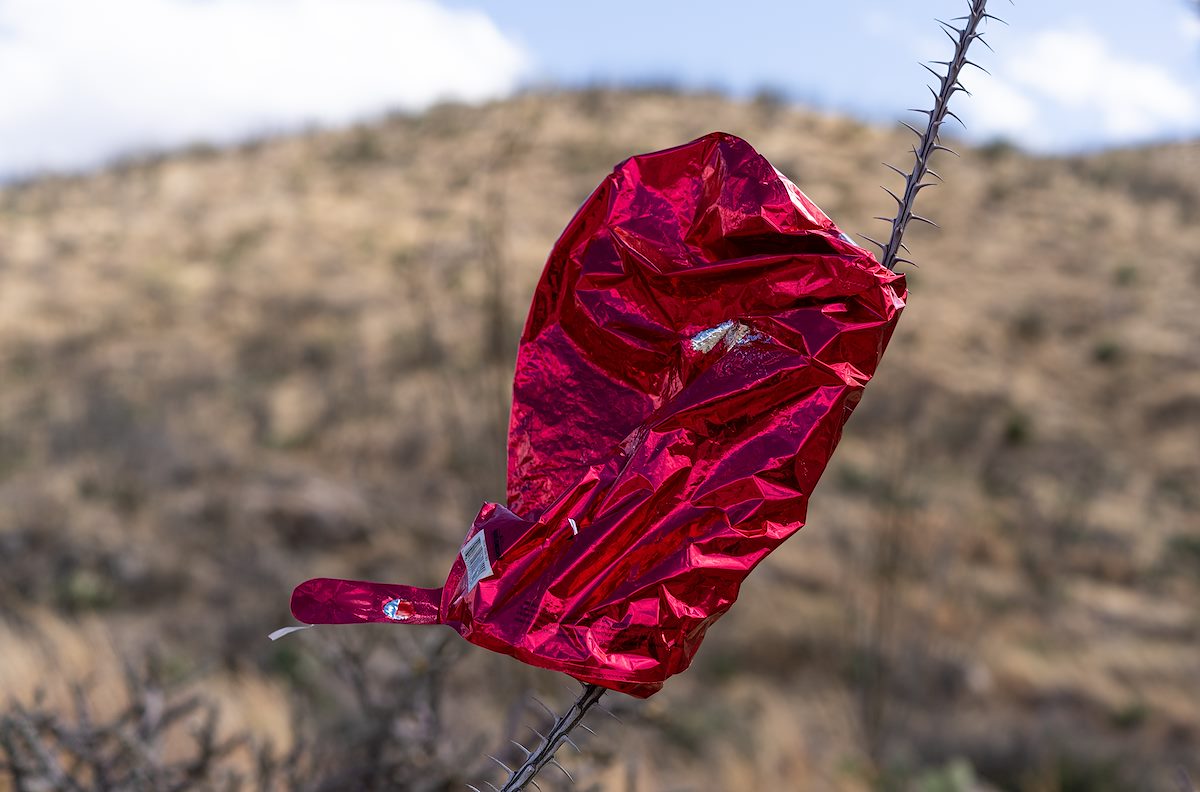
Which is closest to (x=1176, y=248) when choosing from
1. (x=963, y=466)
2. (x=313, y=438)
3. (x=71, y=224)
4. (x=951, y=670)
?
(x=963, y=466)

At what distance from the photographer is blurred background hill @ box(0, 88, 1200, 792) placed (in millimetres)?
3863

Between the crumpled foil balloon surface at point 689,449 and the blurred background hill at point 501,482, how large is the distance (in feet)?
2.88

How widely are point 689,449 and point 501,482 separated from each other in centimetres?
322

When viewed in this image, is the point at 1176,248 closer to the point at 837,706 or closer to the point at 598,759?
the point at 837,706

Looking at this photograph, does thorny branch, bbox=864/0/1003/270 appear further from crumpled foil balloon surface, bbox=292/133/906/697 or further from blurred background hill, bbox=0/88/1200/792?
blurred background hill, bbox=0/88/1200/792

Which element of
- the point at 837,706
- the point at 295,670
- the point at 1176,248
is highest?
the point at 1176,248

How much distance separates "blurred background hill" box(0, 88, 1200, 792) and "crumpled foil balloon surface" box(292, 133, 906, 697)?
88 cm

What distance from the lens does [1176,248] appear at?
19.5 meters

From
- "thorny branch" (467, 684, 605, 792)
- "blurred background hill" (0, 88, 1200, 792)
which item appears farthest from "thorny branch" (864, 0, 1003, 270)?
"blurred background hill" (0, 88, 1200, 792)

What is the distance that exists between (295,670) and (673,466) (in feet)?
16.8

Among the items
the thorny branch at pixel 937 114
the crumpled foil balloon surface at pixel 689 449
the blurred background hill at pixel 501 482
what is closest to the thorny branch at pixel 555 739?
the crumpled foil balloon surface at pixel 689 449

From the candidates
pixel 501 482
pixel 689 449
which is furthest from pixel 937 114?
pixel 501 482

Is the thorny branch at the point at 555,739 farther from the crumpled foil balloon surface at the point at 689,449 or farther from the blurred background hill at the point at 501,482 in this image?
the blurred background hill at the point at 501,482

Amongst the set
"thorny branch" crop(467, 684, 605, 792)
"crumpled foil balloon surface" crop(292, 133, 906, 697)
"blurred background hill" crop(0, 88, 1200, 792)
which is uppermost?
"crumpled foil balloon surface" crop(292, 133, 906, 697)
